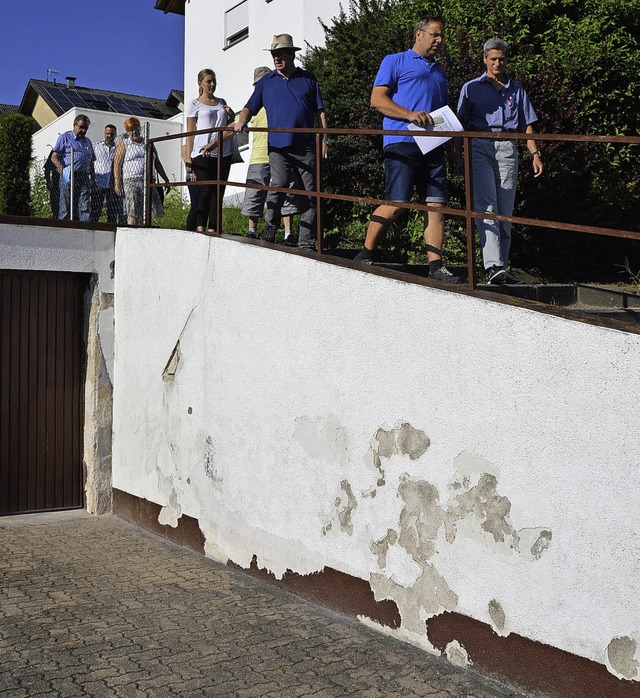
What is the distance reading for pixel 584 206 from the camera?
928cm

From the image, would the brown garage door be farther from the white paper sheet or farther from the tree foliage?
the white paper sheet

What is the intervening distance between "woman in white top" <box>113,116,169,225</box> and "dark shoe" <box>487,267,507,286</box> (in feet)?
12.8

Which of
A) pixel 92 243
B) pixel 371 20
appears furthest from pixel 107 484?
pixel 371 20

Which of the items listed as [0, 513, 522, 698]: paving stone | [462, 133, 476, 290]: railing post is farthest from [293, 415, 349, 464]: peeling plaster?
[462, 133, 476, 290]: railing post

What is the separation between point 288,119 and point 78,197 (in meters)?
3.22

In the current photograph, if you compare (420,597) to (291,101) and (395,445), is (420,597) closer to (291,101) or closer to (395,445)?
(395,445)

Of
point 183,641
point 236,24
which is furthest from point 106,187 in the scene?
point 236,24

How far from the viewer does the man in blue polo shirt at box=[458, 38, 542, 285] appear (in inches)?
232

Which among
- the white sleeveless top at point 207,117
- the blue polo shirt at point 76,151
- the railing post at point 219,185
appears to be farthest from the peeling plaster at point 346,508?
the blue polo shirt at point 76,151

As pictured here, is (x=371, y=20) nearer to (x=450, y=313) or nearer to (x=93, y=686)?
(x=450, y=313)

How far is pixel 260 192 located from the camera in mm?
7332

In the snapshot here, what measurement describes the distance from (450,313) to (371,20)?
9.42m

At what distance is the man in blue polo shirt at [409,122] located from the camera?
5723 millimetres

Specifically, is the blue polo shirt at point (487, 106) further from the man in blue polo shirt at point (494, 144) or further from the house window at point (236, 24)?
the house window at point (236, 24)
